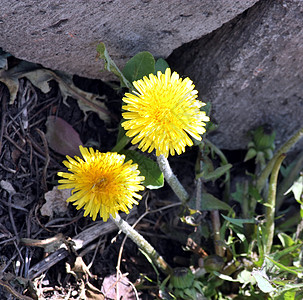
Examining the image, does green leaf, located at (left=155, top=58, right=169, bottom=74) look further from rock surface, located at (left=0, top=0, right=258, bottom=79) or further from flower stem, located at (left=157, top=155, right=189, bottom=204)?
flower stem, located at (left=157, top=155, right=189, bottom=204)

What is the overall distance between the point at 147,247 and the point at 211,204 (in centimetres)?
42

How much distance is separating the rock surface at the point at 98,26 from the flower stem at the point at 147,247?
0.80m

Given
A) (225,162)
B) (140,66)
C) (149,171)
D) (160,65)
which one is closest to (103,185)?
(149,171)

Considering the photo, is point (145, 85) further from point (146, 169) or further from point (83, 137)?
point (83, 137)

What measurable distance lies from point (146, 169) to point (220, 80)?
61cm

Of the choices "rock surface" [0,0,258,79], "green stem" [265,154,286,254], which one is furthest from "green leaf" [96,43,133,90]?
"green stem" [265,154,286,254]

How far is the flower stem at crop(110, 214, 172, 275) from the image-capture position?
5.69 feet

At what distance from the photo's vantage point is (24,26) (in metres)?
1.60

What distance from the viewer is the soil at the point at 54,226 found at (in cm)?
175

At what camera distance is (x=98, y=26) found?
1682 mm

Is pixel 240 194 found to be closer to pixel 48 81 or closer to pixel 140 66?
pixel 140 66

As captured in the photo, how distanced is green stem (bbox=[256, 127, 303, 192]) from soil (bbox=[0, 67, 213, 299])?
0.43 meters

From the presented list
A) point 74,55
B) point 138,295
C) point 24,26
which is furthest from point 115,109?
point 138,295

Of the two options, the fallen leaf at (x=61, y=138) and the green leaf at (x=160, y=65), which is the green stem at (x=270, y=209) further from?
the fallen leaf at (x=61, y=138)
